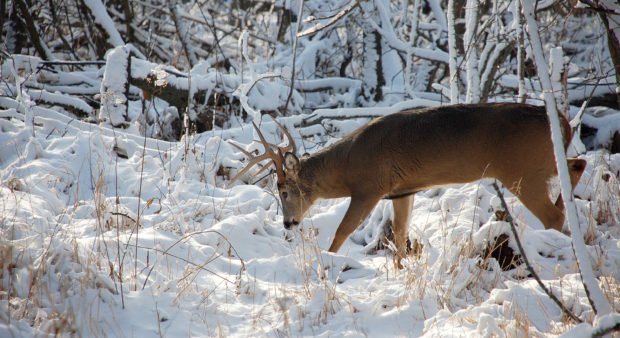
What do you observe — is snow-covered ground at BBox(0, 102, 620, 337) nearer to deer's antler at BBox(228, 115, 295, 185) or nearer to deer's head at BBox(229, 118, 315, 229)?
deer's head at BBox(229, 118, 315, 229)

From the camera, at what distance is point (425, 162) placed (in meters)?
5.29

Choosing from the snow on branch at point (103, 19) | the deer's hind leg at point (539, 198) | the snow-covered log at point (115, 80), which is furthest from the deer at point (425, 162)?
the snow on branch at point (103, 19)

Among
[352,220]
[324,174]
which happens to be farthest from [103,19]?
[352,220]

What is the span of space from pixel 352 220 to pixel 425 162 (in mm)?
942

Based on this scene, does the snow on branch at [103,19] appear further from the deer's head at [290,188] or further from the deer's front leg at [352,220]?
the deer's front leg at [352,220]

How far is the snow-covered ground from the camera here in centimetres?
332

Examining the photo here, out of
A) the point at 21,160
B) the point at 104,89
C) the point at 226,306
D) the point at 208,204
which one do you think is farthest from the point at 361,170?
the point at 104,89

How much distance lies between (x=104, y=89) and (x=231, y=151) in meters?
2.46

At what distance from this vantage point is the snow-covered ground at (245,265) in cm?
332

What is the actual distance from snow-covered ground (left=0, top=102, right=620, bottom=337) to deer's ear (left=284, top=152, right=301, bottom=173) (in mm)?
602

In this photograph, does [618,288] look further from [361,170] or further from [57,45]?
[57,45]

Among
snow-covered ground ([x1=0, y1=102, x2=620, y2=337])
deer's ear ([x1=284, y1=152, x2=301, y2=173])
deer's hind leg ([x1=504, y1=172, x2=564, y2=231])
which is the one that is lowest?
snow-covered ground ([x1=0, y1=102, x2=620, y2=337])

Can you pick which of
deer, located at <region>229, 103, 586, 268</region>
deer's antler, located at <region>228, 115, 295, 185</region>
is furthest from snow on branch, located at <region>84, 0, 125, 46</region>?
deer, located at <region>229, 103, 586, 268</region>

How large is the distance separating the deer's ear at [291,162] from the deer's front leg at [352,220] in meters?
0.86
